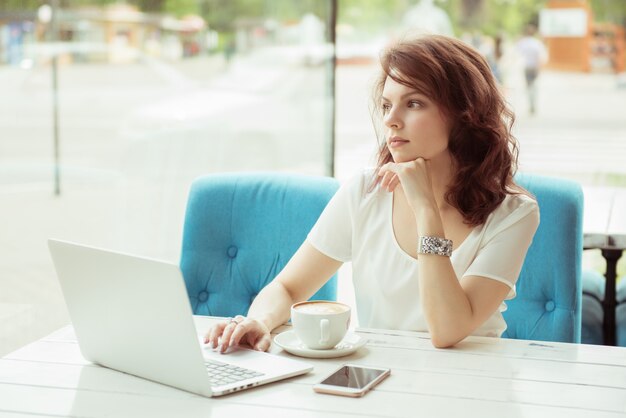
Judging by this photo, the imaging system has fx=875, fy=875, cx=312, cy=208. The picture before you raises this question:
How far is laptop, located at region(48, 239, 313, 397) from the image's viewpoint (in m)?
1.19

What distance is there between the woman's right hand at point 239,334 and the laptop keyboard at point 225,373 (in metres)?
0.07

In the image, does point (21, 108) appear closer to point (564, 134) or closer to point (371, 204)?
point (371, 204)

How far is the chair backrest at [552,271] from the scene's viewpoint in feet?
6.30

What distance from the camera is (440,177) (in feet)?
5.74

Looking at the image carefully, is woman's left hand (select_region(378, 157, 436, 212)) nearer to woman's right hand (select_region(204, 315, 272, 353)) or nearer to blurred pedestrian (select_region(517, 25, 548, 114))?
woman's right hand (select_region(204, 315, 272, 353))

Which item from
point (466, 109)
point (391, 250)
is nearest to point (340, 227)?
point (391, 250)

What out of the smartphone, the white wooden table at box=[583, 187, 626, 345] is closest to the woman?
the smartphone

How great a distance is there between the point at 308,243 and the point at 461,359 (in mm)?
498

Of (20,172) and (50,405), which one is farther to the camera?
(20,172)

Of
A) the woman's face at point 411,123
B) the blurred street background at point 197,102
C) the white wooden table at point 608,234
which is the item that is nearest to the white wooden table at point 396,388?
the woman's face at point 411,123

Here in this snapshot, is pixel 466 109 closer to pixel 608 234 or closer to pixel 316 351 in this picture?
pixel 316 351

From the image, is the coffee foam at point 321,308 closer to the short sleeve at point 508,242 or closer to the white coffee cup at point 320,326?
the white coffee cup at point 320,326

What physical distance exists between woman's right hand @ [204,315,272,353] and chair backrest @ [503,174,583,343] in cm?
71

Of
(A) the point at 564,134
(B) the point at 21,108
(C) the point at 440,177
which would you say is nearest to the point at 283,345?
(C) the point at 440,177
